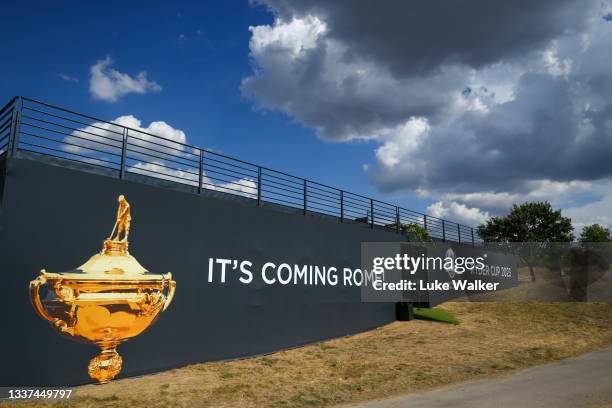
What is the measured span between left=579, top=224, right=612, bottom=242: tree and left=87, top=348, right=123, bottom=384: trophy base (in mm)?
68248

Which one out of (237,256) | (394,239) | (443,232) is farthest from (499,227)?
(237,256)

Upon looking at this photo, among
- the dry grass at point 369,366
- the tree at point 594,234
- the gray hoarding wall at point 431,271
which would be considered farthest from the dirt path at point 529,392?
the tree at point 594,234

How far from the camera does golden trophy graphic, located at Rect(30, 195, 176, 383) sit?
9820 millimetres

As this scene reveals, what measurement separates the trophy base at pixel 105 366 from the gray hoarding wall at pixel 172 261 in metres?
0.16

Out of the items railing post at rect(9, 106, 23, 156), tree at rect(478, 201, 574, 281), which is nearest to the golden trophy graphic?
railing post at rect(9, 106, 23, 156)

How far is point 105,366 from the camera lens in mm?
10484

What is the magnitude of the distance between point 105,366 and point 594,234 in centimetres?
7074

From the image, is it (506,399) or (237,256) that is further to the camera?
(237,256)

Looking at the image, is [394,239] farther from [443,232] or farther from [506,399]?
[506,399]

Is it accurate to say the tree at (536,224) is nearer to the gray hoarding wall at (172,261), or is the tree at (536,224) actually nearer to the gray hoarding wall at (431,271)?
the gray hoarding wall at (431,271)

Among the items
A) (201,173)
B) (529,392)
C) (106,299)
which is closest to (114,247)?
(106,299)

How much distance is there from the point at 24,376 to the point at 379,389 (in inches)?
297

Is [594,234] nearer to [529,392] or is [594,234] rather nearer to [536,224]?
[536,224]

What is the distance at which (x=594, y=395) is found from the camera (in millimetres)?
9055
